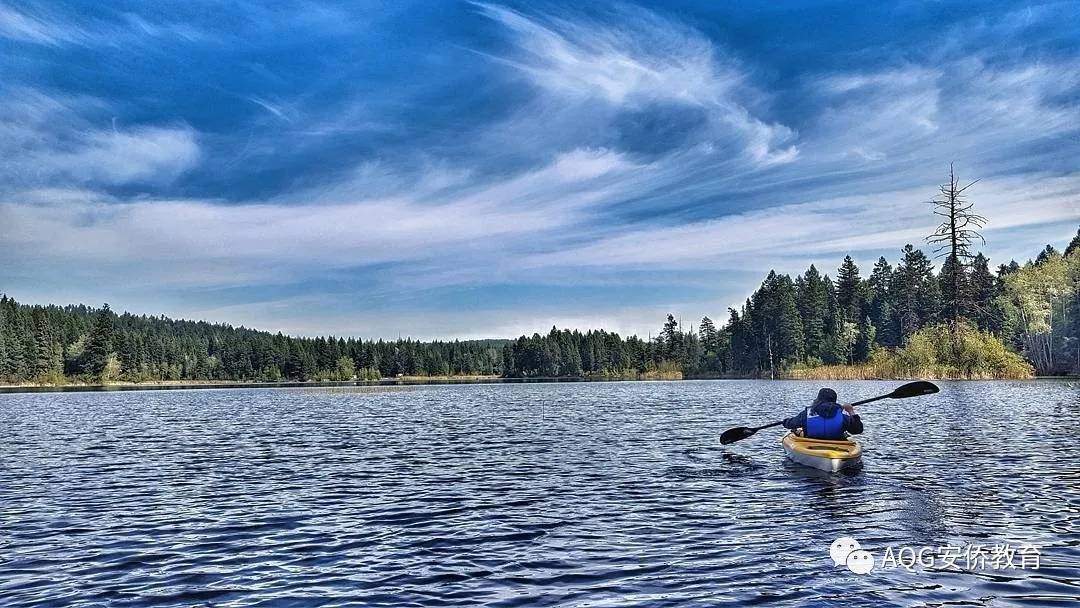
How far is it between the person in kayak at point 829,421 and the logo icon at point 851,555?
10294 mm

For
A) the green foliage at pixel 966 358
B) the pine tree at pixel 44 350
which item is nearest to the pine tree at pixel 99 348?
the pine tree at pixel 44 350

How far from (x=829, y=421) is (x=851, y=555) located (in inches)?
465

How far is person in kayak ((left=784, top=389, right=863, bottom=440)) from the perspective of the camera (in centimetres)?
2483

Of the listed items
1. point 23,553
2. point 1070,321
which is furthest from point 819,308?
point 23,553

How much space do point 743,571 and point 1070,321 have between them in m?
129

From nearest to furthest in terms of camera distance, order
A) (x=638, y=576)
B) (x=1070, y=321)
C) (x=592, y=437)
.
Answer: (x=638, y=576)
(x=592, y=437)
(x=1070, y=321)

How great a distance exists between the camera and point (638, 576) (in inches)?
499

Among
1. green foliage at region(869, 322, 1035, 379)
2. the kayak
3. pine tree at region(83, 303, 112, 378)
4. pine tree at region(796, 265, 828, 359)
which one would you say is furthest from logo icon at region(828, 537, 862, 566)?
pine tree at region(83, 303, 112, 378)

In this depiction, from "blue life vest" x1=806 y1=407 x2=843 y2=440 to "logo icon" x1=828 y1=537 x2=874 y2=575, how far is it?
10272mm

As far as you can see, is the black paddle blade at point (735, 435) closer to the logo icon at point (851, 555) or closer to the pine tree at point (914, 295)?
the logo icon at point (851, 555)

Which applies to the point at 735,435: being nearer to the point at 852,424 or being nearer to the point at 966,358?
the point at 852,424

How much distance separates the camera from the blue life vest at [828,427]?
976 inches

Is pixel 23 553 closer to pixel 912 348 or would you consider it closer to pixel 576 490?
pixel 576 490

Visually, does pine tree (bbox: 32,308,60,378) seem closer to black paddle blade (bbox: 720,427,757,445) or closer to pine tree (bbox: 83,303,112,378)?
pine tree (bbox: 83,303,112,378)
